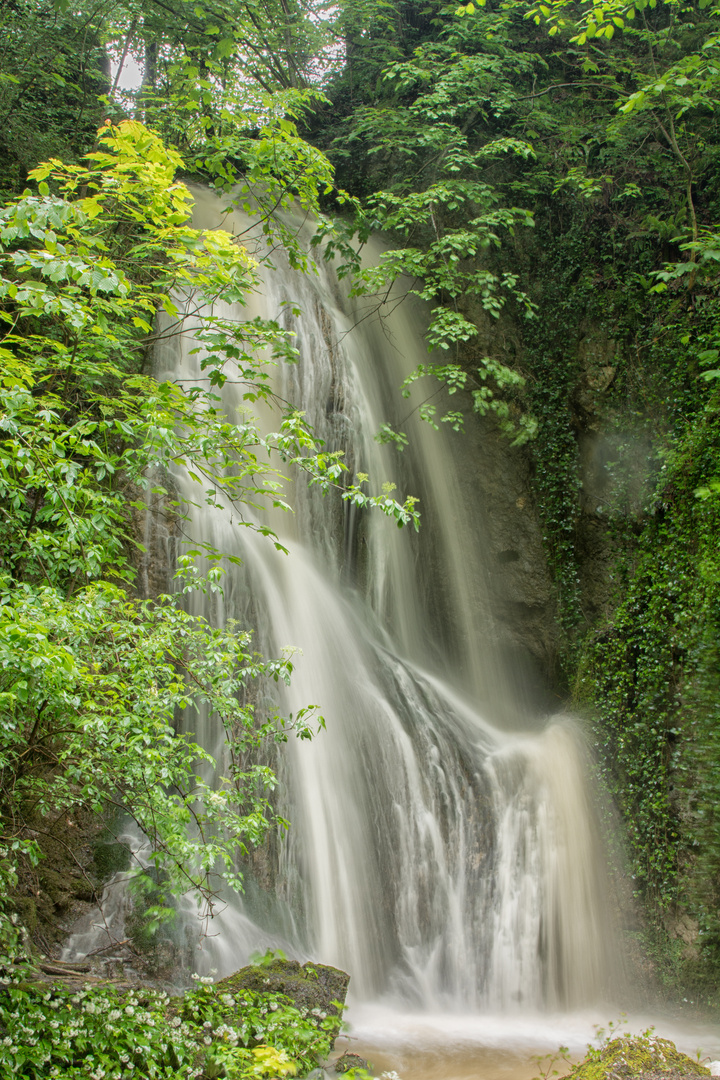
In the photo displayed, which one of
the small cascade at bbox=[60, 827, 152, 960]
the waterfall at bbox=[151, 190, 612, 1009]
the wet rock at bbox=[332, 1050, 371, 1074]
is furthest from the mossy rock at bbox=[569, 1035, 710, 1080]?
the small cascade at bbox=[60, 827, 152, 960]

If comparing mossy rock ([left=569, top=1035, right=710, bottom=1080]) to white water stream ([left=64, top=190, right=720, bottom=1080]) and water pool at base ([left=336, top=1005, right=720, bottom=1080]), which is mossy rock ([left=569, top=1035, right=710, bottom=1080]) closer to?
water pool at base ([left=336, top=1005, right=720, bottom=1080])

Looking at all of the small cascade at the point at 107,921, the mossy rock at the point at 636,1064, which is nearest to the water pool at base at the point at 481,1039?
the mossy rock at the point at 636,1064

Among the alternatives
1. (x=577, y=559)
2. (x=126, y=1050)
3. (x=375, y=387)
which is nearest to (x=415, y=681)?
(x=577, y=559)

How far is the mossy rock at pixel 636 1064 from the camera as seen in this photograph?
12.7 ft

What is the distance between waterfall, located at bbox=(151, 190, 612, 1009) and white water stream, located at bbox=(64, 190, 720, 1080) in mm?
17

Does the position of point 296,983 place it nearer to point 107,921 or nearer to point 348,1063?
point 348,1063

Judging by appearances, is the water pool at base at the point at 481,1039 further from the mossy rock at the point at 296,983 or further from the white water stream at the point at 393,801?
the mossy rock at the point at 296,983

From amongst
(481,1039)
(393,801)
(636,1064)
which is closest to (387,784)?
(393,801)

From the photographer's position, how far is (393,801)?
6629 mm

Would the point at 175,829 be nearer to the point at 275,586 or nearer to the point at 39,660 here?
the point at 39,660

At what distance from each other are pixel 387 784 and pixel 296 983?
2.33 metres

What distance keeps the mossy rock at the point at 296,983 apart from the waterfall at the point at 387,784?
0.47 meters

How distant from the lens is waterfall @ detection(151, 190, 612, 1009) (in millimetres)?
5980

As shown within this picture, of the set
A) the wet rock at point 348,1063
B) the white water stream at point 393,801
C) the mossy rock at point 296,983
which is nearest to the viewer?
the wet rock at point 348,1063
